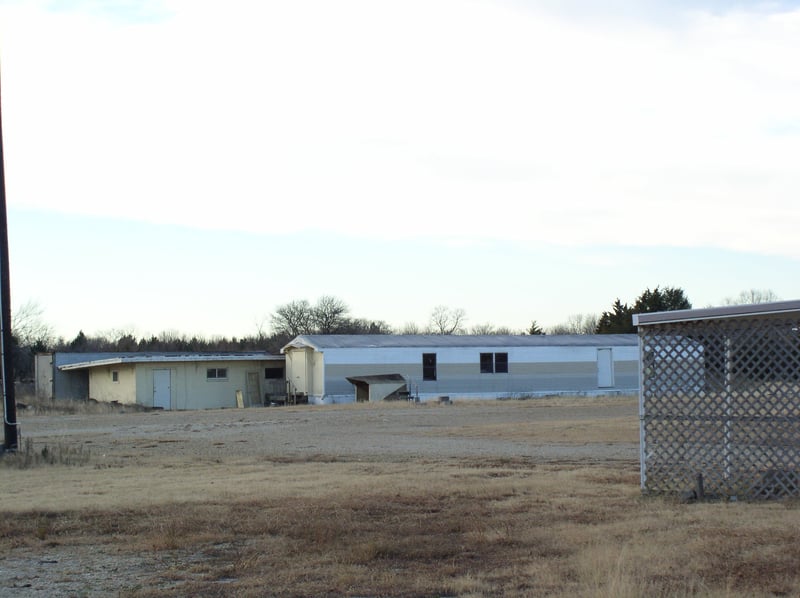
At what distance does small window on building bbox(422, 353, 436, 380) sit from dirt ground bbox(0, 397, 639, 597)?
32.8ft

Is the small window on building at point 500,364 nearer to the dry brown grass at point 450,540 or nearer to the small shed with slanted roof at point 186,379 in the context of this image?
the small shed with slanted roof at point 186,379

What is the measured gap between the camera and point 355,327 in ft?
249

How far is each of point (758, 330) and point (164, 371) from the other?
3462 cm

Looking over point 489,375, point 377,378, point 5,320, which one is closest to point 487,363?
point 489,375

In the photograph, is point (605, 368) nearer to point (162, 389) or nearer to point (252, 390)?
point (252, 390)

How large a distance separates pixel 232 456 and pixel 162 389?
2595cm

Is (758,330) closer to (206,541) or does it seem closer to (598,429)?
(206,541)

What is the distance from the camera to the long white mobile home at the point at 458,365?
131 ft

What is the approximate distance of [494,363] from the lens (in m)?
41.8

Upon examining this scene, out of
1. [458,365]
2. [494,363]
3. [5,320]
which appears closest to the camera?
[5,320]

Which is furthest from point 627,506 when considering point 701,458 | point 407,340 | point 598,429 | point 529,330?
point 529,330

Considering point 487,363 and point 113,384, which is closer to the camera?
point 487,363

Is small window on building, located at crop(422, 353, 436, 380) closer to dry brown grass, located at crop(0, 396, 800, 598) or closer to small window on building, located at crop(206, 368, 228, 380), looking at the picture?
small window on building, located at crop(206, 368, 228, 380)

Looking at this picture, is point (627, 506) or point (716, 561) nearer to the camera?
point (716, 561)
